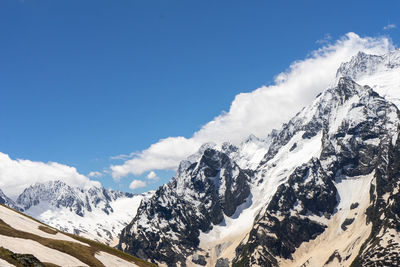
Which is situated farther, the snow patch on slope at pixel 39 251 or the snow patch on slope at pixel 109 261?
the snow patch on slope at pixel 109 261

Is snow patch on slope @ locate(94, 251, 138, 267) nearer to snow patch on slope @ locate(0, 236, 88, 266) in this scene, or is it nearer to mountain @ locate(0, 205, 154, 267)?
mountain @ locate(0, 205, 154, 267)

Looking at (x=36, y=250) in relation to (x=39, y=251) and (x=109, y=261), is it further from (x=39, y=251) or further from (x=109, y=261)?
(x=109, y=261)

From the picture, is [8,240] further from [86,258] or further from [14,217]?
[14,217]

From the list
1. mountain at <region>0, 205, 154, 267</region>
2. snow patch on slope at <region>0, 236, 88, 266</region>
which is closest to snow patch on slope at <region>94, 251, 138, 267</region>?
mountain at <region>0, 205, 154, 267</region>

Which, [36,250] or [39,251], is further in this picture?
[39,251]

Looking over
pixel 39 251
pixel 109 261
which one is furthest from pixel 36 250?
pixel 109 261

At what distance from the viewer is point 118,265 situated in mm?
84938

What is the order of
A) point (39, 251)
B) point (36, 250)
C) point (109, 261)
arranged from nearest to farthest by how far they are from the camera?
point (36, 250) < point (39, 251) < point (109, 261)

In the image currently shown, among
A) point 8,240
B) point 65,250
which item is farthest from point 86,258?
point 8,240

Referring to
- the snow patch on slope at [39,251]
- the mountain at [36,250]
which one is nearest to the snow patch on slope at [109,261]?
the mountain at [36,250]

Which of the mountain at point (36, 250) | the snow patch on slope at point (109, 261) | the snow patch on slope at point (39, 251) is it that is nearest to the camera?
the mountain at point (36, 250)

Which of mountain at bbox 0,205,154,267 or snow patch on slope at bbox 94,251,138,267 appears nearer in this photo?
mountain at bbox 0,205,154,267

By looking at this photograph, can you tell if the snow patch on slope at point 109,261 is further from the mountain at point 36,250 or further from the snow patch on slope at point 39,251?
the snow patch on slope at point 39,251

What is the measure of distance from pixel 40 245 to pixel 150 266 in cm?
3887
